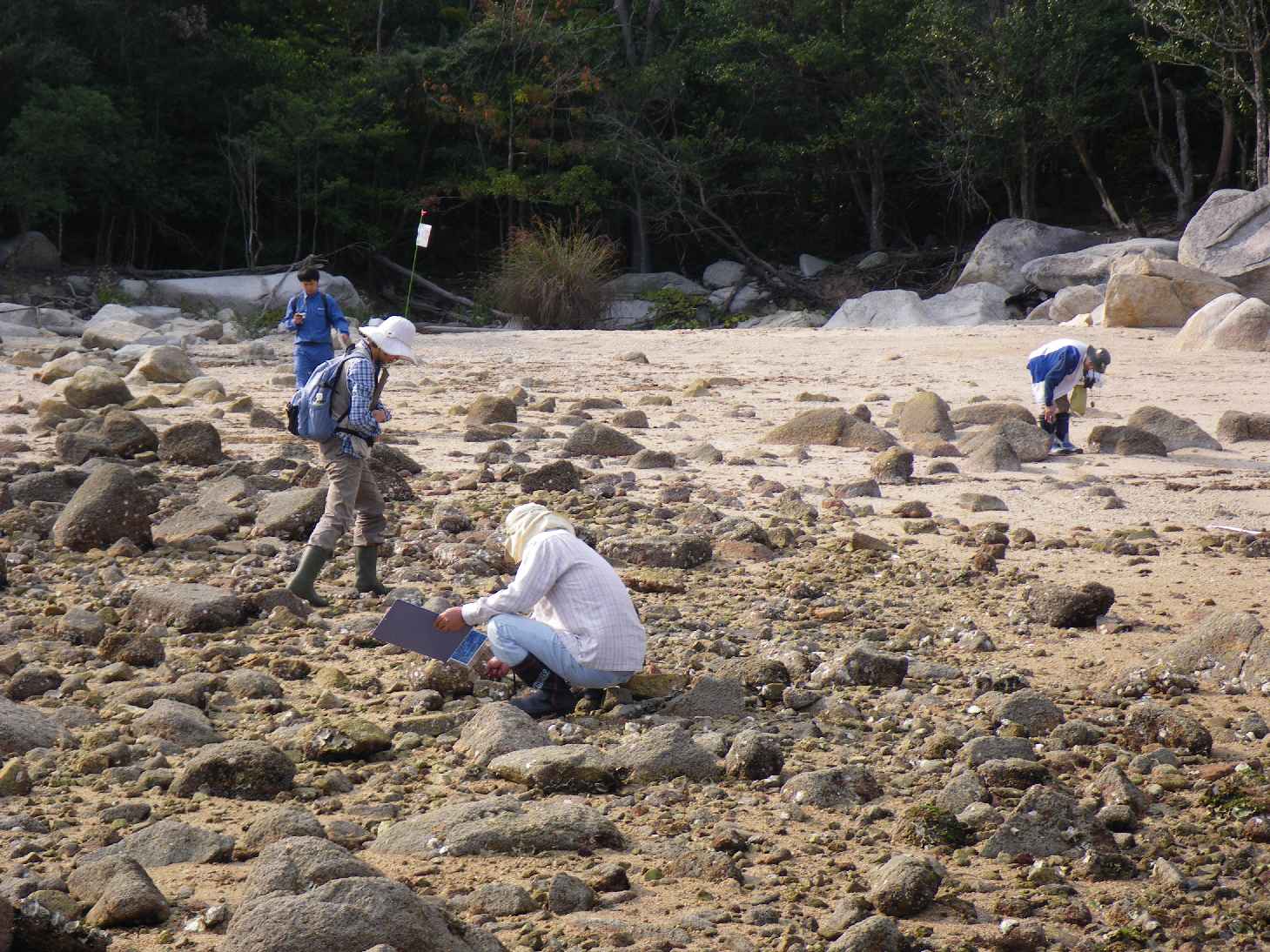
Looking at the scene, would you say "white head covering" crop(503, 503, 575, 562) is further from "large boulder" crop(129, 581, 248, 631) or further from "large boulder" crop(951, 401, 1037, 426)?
"large boulder" crop(951, 401, 1037, 426)

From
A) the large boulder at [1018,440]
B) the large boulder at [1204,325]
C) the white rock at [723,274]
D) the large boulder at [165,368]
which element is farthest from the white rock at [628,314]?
the large boulder at [1018,440]

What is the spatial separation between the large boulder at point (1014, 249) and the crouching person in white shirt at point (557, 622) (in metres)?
18.6

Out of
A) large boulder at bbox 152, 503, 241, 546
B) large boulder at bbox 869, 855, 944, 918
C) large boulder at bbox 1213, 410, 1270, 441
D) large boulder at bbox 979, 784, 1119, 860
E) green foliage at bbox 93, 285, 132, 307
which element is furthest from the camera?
green foliage at bbox 93, 285, 132, 307

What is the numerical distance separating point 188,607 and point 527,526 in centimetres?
182

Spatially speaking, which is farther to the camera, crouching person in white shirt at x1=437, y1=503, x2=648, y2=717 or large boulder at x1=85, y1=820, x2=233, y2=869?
crouching person in white shirt at x1=437, y1=503, x2=648, y2=717

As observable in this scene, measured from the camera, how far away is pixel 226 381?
14695mm

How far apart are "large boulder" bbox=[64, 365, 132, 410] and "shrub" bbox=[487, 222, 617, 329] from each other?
35.9ft

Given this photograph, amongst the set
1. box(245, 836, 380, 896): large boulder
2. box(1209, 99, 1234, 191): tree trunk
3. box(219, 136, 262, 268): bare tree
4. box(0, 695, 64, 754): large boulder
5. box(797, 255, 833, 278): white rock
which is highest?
box(1209, 99, 1234, 191): tree trunk

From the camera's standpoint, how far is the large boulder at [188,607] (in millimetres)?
6160

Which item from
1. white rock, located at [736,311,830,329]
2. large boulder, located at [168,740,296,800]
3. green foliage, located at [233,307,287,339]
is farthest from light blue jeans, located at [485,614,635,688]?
white rock, located at [736,311,830,329]

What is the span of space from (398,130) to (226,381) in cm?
1319

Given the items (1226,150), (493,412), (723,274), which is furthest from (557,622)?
(723,274)

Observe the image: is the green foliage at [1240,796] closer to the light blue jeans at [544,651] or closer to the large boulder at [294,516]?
the light blue jeans at [544,651]

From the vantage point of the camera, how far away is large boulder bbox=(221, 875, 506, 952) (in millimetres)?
2906
